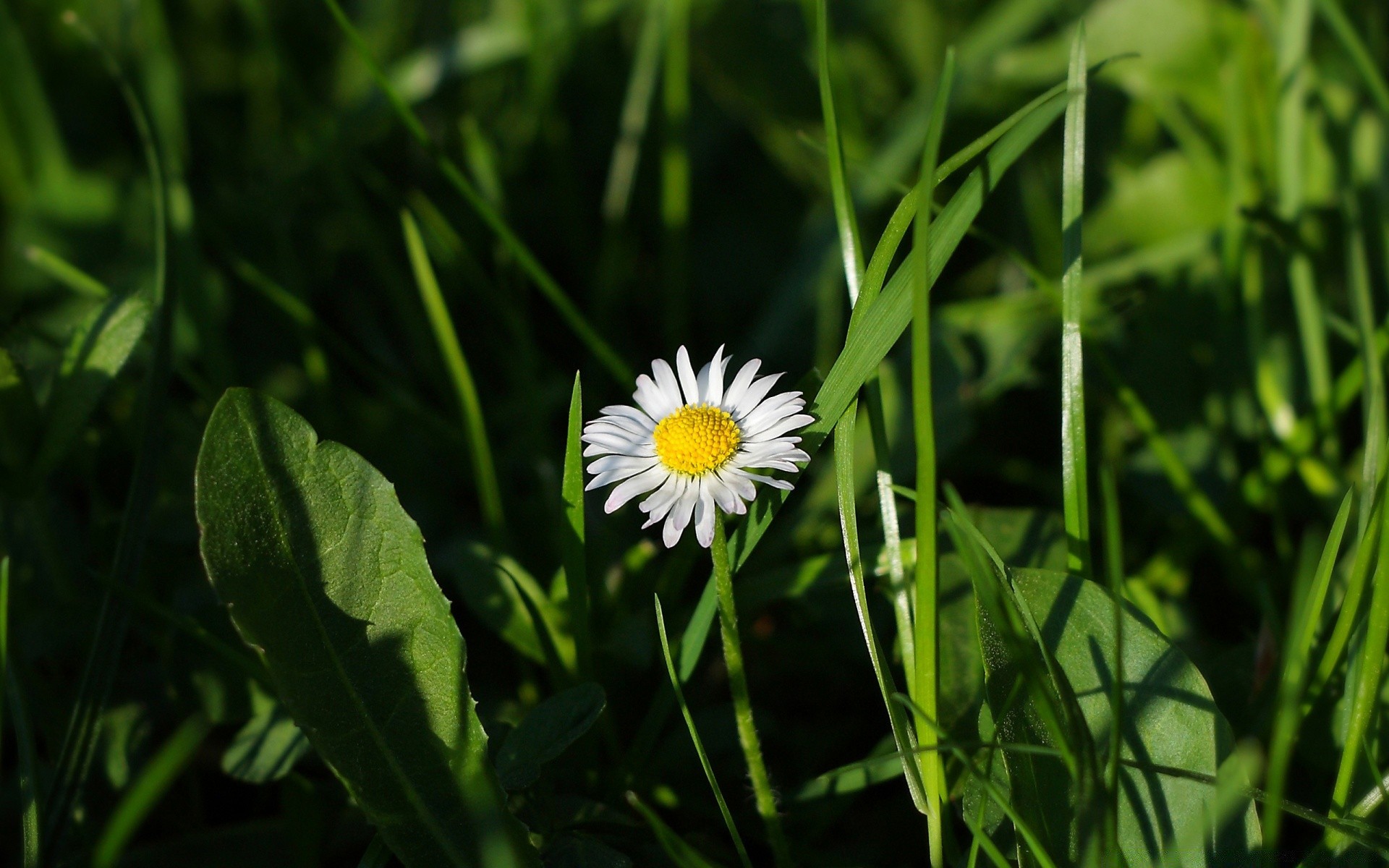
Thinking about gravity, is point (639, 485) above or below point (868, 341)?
below

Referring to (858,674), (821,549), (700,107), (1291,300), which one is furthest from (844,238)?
(700,107)

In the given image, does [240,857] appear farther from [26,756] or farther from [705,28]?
[705,28]

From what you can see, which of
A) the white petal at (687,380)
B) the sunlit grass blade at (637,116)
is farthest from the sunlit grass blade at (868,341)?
the sunlit grass blade at (637,116)

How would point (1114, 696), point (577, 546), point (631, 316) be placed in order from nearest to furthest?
point (1114, 696) → point (577, 546) → point (631, 316)

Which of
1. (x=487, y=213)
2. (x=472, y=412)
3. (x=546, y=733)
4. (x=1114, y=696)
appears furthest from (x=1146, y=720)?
(x=487, y=213)

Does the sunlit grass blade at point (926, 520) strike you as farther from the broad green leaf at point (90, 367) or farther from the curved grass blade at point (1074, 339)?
the broad green leaf at point (90, 367)

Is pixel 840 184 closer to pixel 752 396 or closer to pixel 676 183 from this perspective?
pixel 752 396

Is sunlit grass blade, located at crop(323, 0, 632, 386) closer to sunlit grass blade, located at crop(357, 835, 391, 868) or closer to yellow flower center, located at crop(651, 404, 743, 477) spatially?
yellow flower center, located at crop(651, 404, 743, 477)

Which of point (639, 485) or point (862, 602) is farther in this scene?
point (639, 485)
